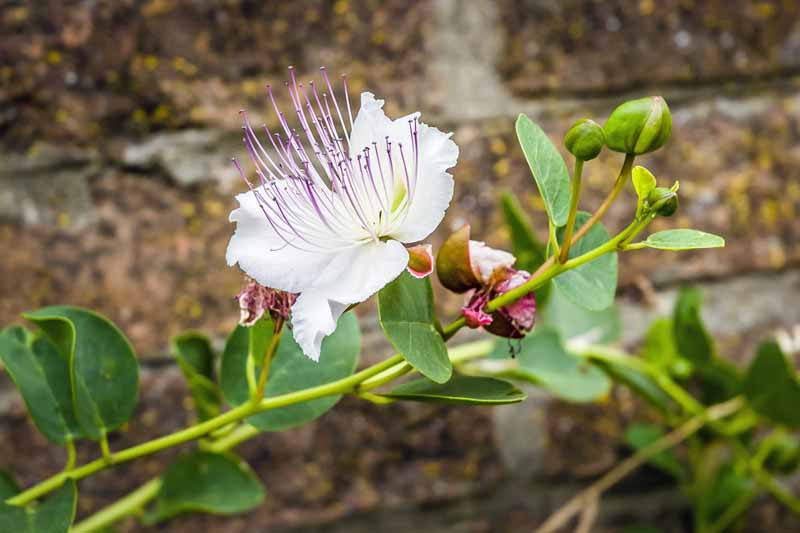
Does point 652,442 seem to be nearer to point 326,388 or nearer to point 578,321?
point 578,321

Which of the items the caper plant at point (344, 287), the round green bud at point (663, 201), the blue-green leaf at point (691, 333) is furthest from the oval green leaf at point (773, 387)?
the round green bud at point (663, 201)

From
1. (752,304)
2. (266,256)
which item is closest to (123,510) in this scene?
(266,256)

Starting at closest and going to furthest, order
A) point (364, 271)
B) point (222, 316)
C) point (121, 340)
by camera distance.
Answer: point (364, 271), point (121, 340), point (222, 316)

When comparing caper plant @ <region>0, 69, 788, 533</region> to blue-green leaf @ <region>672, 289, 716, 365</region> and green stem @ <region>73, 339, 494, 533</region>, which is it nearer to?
green stem @ <region>73, 339, 494, 533</region>

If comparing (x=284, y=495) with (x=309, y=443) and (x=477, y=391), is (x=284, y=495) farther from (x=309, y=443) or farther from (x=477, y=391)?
(x=477, y=391)

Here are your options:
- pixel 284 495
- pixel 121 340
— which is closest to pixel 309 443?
pixel 284 495

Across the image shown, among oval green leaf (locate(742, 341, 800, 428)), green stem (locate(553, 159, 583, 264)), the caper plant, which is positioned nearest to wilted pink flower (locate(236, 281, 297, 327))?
the caper plant
